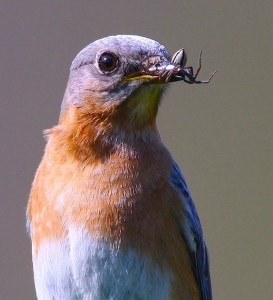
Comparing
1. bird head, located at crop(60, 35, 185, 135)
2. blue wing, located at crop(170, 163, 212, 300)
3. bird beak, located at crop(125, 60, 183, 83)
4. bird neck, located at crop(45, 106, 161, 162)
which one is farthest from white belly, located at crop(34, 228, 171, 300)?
bird beak, located at crop(125, 60, 183, 83)

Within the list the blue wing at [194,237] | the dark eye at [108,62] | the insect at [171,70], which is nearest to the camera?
the insect at [171,70]

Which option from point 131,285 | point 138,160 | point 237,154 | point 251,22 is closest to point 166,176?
point 138,160

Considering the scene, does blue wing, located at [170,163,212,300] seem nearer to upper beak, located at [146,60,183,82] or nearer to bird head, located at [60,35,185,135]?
bird head, located at [60,35,185,135]

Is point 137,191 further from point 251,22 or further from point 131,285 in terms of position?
point 251,22

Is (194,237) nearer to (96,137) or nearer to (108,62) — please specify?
(96,137)

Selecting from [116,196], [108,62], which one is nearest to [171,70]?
[108,62]

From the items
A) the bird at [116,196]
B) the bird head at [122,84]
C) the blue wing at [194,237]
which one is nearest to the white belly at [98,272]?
the bird at [116,196]

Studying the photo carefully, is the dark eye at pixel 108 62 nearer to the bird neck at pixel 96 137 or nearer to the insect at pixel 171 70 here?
the insect at pixel 171 70
